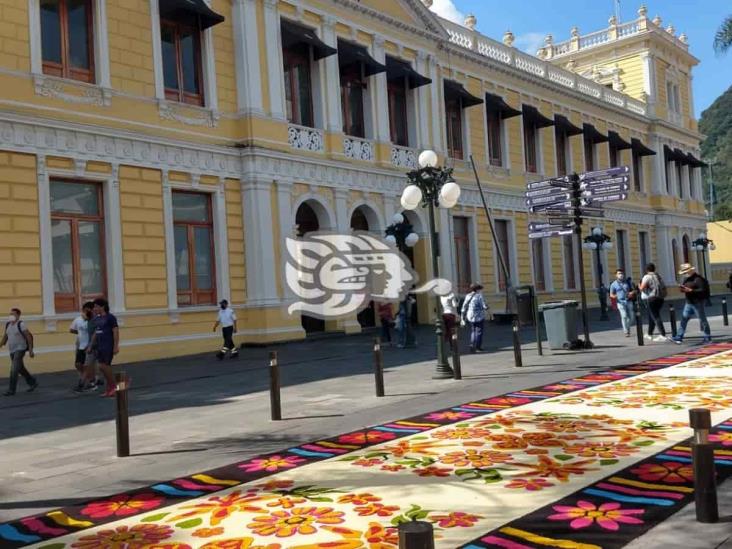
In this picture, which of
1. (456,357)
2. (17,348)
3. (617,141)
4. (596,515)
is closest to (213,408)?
(456,357)

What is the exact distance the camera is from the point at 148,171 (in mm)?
20422

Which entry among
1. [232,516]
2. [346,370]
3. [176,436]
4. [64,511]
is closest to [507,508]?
[232,516]

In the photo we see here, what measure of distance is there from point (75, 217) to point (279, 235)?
6.52 m

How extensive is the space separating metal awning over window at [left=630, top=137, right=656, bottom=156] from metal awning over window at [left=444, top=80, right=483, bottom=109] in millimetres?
16793

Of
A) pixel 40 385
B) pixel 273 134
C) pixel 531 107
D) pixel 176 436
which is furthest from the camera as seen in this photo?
pixel 531 107

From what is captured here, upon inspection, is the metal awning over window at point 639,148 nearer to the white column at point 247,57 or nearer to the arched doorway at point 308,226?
the arched doorway at point 308,226

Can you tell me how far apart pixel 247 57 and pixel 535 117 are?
1801 cm

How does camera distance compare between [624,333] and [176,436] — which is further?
[624,333]

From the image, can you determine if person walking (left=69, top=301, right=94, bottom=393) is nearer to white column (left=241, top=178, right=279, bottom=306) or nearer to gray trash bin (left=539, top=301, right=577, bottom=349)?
white column (left=241, top=178, right=279, bottom=306)

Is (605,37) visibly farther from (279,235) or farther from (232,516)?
(232,516)

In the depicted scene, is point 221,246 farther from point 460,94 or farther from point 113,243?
point 460,94

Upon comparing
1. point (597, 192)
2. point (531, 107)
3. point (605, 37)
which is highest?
point (605, 37)

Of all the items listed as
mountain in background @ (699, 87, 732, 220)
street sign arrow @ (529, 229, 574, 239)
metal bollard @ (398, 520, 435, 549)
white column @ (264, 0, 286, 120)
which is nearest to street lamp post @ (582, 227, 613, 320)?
street sign arrow @ (529, 229, 574, 239)

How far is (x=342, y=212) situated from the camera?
84.9 ft
